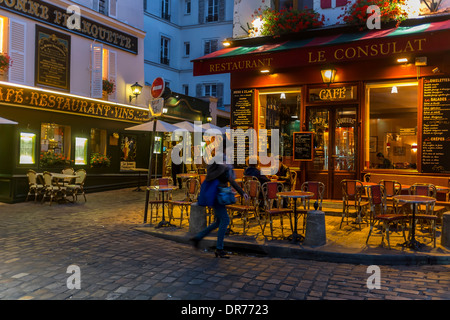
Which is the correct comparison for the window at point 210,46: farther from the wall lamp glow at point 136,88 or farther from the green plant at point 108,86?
the green plant at point 108,86

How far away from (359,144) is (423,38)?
2837mm

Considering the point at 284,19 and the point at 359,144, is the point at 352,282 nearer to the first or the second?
the point at 359,144

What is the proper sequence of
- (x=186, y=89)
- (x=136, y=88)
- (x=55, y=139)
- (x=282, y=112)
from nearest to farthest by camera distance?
(x=282, y=112), (x=55, y=139), (x=136, y=88), (x=186, y=89)

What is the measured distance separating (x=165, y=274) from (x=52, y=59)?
1090 cm

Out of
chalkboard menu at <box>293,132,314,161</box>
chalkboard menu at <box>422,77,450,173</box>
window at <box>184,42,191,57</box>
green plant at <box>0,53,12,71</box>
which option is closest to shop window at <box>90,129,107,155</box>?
green plant at <box>0,53,12,71</box>

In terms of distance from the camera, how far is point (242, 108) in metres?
11.1

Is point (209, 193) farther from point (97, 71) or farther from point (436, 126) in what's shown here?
point (97, 71)

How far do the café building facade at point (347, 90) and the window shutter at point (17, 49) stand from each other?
5.99 meters

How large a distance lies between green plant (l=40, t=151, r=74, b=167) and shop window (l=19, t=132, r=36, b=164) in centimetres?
33

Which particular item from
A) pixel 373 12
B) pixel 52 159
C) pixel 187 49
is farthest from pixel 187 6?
pixel 373 12

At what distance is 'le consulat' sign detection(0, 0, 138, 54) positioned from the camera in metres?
12.0

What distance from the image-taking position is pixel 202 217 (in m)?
6.97

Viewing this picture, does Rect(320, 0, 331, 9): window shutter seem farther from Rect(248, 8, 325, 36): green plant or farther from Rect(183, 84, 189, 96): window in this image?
Rect(183, 84, 189, 96): window
